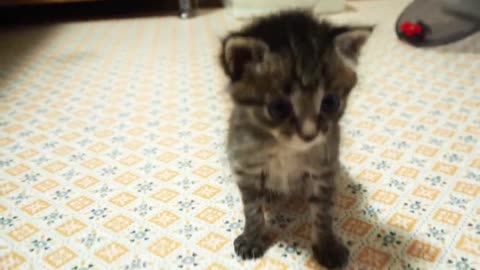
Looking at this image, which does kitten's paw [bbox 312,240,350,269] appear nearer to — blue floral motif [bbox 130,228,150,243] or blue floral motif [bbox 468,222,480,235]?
blue floral motif [bbox 468,222,480,235]

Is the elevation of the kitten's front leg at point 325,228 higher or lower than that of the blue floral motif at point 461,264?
higher

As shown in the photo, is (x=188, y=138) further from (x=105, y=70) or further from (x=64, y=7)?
(x=64, y=7)

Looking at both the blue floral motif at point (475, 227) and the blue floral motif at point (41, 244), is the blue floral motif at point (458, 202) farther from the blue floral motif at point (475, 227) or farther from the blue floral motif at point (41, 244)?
the blue floral motif at point (41, 244)

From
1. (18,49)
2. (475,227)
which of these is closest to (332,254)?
(475,227)

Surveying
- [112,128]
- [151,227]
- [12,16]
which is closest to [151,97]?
[112,128]

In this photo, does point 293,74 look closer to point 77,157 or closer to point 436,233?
point 436,233

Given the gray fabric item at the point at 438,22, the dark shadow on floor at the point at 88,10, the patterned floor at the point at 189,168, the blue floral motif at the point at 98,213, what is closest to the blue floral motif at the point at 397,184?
the patterned floor at the point at 189,168

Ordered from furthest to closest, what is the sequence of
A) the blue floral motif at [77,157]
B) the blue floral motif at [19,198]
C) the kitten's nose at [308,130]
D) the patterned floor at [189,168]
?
1. the blue floral motif at [77,157]
2. the blue floral motif at [19,198]
3. the patterned floor at [189,168]
4. the kitten's nose at [308,130]
